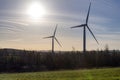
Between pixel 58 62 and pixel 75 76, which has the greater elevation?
pixel 58 62

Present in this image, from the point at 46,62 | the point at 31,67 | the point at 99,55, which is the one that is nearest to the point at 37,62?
the point at 46,62

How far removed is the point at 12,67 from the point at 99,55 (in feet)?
87.4

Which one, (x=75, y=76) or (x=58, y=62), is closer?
(x=75, y=76)

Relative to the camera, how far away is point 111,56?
9781 cm

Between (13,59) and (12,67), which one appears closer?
(12,67)

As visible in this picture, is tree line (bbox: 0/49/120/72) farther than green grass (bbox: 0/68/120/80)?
Yes

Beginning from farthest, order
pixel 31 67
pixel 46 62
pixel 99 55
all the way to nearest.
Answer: pixel 99 55 → pixel 46 62 → pixel 31 67

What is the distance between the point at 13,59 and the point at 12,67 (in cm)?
709

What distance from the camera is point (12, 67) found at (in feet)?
277

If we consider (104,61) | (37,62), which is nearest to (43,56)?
(37,62)

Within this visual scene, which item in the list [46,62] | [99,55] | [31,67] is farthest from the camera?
[99,55]

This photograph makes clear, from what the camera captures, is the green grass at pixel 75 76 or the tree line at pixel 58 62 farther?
the tree line at pixel 58 62

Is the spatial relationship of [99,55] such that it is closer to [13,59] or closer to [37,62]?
Result: [37,62]

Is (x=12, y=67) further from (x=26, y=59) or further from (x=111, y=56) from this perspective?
(x=111, y=56)
